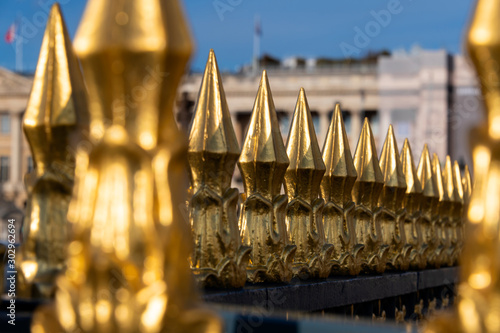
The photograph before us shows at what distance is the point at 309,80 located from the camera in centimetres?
5856

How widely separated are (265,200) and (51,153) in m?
1.59

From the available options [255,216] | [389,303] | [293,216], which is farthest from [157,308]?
[389,303]

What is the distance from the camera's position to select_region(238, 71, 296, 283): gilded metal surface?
4348 mm

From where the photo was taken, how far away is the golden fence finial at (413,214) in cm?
694

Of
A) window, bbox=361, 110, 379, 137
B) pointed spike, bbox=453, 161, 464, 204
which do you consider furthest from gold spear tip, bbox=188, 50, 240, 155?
window, bbox=361, 110, 379, 137

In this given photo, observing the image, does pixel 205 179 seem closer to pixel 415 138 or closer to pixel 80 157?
pixel 80 157

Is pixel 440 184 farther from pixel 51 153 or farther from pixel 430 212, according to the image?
pixel 51 153

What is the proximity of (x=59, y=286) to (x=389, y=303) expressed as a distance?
13.3 ft

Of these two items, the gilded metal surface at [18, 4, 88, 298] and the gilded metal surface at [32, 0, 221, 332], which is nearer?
the gilded metal surface at [32, 0, 221, 332]

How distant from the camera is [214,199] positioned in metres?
3.89

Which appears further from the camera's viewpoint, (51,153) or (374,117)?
(374,117)

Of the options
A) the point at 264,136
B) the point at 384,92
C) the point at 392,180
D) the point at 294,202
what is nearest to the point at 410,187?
the point at 392,180

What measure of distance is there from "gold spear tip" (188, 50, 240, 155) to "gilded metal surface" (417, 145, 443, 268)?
12.4 ft

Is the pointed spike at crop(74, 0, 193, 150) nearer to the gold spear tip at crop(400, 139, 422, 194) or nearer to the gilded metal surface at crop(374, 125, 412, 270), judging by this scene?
the gilded metal surface at crop(374, 125, 412, 270)
